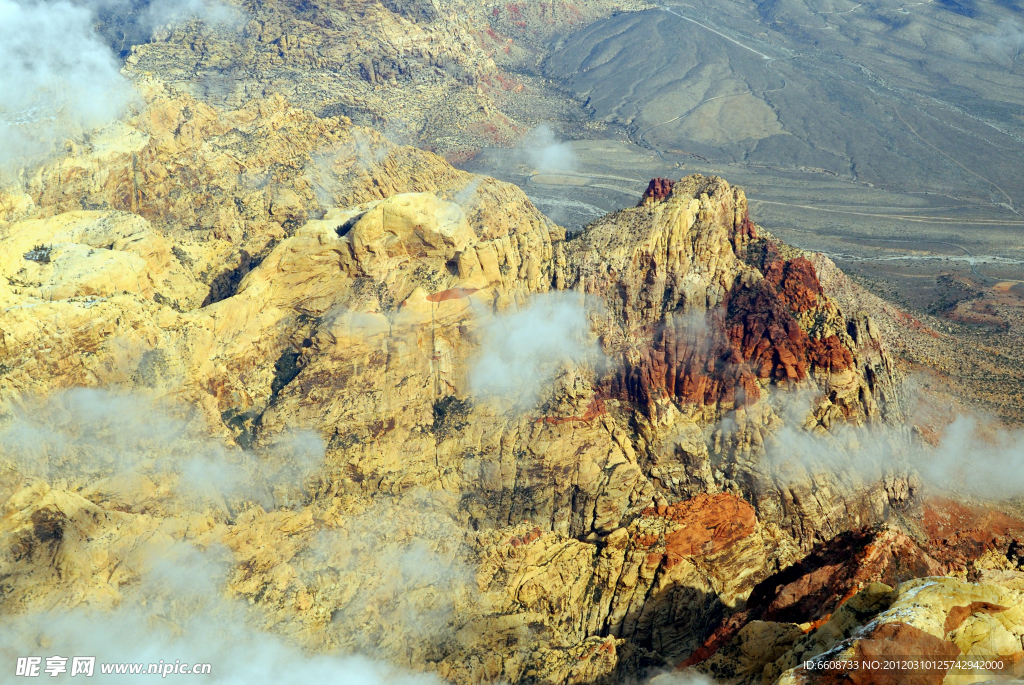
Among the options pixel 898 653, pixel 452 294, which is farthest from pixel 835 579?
pixel 452 294

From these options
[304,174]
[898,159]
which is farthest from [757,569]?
[898,159]

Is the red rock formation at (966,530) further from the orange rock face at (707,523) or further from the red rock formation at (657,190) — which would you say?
the red rock formation at (657,190)

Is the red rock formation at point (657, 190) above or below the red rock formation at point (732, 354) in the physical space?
above

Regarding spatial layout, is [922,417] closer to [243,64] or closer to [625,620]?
[625,620]

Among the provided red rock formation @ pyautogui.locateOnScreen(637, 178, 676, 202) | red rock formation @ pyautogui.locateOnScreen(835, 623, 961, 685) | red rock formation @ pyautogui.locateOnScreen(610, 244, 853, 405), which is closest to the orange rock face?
red rock formation @ pyautogui.locateOnScreen(610, 244, 853, 405)

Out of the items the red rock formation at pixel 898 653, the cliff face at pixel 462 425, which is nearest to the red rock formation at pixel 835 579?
the cliff face at pixel 462 425

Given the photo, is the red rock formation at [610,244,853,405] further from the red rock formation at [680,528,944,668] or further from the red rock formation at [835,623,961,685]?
the red rock formation at [835,623,961,685]

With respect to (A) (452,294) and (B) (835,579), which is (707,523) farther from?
(A) (452,294)

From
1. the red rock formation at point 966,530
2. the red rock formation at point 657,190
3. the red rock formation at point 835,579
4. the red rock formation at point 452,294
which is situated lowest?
the red rock formation at point 966,530
